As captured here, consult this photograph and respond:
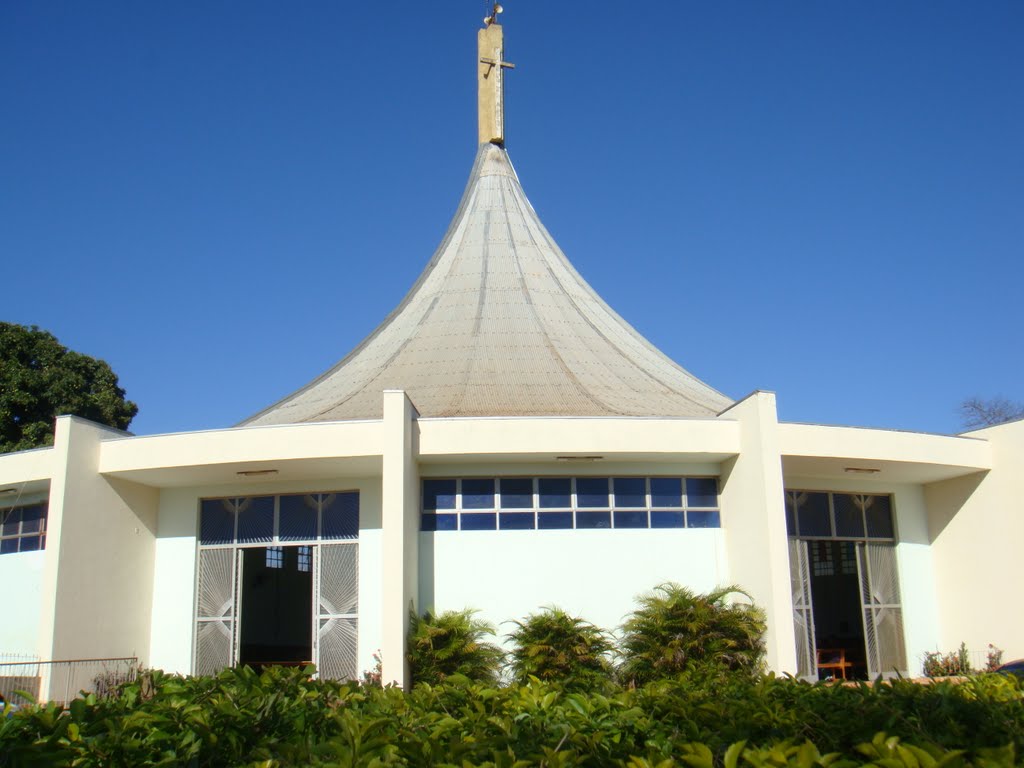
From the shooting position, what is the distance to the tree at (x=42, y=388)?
92.4 ft

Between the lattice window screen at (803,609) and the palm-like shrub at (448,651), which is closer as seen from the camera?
the palm-like shrub at (448,651)

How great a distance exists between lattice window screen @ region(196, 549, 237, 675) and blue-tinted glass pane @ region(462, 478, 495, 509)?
3709mm

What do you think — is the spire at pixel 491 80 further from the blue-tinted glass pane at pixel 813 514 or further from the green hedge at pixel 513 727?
the green hedge at pixel 513 727

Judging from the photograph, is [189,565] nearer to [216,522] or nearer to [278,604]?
[216,522]

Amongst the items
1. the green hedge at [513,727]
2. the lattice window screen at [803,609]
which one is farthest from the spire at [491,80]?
the green hedge at [513,727]

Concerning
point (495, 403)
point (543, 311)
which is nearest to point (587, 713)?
point (495, 403)

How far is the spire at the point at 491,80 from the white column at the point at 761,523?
12729mm

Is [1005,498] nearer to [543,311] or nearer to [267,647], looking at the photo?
[543,311]

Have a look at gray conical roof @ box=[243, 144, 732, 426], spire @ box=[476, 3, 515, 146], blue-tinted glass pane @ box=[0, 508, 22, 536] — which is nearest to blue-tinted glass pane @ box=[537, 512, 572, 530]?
gray conical roof @ box=[243, 144, 732, 426]

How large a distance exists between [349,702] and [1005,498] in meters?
13.7

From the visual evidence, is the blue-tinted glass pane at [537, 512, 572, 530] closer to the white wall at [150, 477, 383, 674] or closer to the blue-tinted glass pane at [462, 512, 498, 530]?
the blue-tinted glass pane at [462, 512, 498, 530]

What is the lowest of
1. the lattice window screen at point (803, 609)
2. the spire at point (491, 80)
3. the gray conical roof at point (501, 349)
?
the lattice window screen at point (803, 609)

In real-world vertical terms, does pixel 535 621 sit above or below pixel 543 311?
below

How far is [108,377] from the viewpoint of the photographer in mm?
30828
